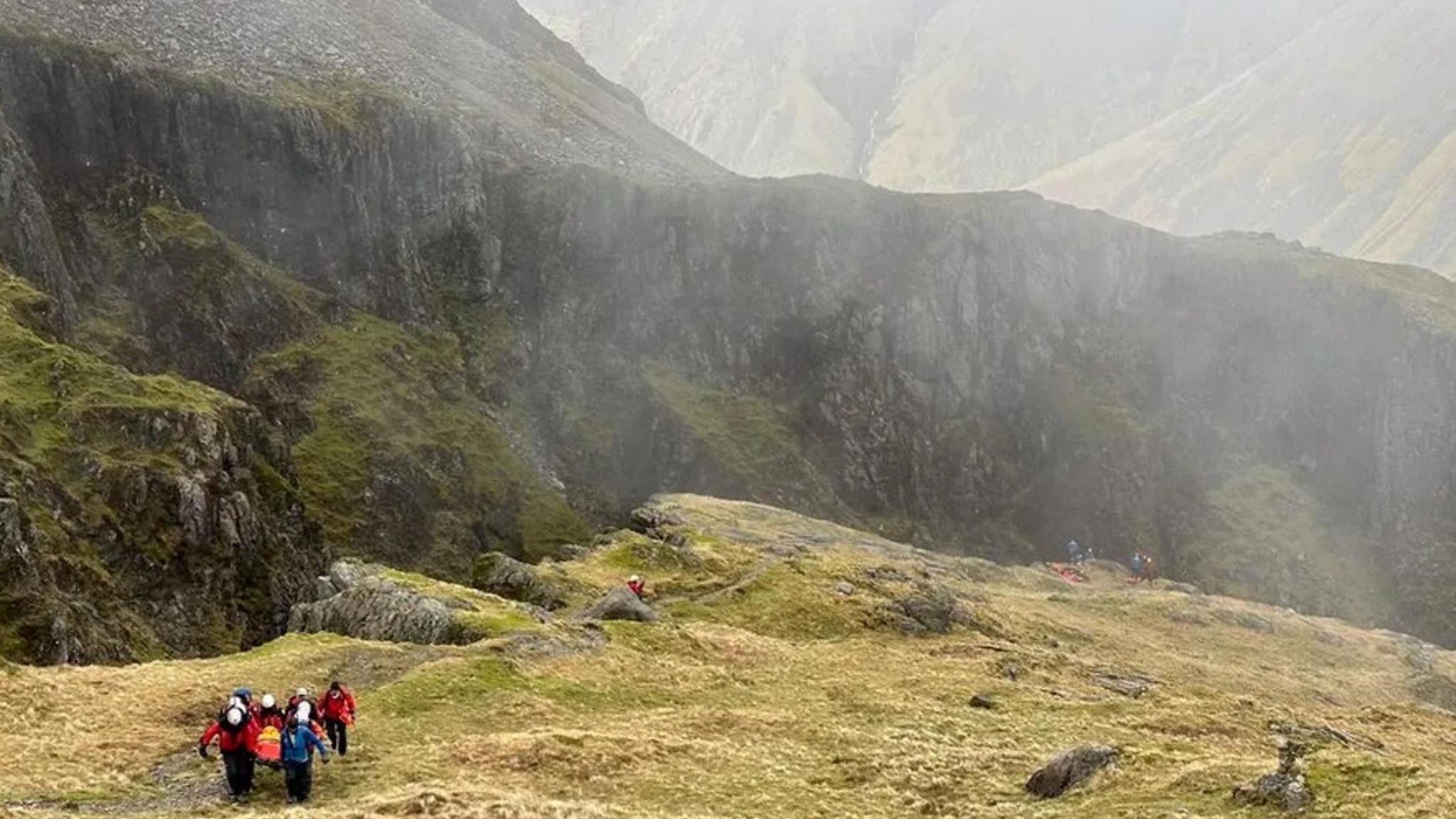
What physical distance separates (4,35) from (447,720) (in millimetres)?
133549

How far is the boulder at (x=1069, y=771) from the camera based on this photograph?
34.7 meters

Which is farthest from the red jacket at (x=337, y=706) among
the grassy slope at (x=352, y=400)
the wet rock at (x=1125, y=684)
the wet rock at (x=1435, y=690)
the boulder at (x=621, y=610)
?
the grassy slope at (x=352, y=400)

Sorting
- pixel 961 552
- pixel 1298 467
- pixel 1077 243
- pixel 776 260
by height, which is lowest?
pixel 961 552

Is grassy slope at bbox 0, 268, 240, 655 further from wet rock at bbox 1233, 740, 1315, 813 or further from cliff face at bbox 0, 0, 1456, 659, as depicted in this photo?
wet rock at bbox 1233, 740, 1315, 813

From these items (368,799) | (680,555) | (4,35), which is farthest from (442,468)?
(368,799)

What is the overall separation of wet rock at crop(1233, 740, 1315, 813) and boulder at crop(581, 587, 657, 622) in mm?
36090

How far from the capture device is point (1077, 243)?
19838 cm

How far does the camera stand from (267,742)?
102 feet

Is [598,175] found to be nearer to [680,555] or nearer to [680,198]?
[680,198]

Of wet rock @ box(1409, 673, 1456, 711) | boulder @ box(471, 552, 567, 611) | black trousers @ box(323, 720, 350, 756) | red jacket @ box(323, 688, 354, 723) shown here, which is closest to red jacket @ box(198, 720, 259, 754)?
red jacket @ box(323, 688, 354, 723)

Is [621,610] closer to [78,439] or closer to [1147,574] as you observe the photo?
[78,439]

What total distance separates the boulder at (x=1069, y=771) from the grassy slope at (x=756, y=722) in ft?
2.26

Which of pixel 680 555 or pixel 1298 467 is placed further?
pixel 1298 467

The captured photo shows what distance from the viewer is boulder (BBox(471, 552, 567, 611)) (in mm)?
70269
